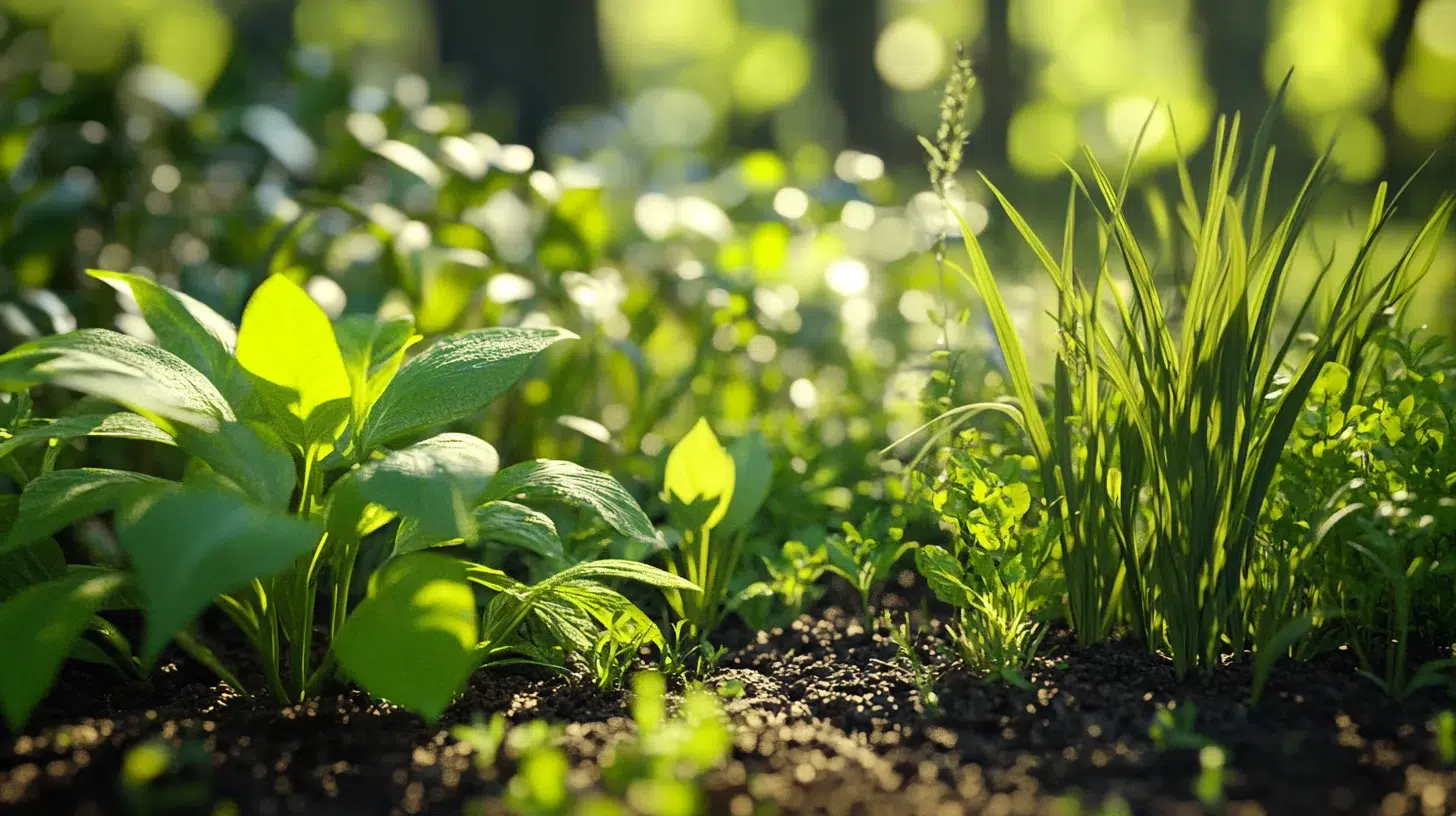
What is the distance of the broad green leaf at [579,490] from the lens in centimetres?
135

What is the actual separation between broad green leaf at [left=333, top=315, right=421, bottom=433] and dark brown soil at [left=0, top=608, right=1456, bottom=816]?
1.40 ft

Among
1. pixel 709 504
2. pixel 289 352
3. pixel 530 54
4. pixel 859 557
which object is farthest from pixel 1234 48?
pixel 289 352

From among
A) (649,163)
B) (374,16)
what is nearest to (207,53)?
(649,163)

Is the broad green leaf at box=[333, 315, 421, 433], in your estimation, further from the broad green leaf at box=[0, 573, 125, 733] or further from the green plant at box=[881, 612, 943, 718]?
the green plant at box=[881, 612, 943, 718]

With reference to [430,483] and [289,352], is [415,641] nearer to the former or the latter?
[430,483]

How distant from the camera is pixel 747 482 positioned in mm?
1827

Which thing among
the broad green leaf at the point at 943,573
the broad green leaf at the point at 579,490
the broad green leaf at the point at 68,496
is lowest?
the broad green leaf at the point at 943,573

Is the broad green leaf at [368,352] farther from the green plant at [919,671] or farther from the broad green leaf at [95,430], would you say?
the green plant at [919,671]

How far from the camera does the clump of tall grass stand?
133 cm

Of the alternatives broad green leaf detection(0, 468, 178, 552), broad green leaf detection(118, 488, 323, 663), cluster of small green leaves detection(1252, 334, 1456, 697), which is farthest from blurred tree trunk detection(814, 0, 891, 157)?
broad green leaf detection(118, 488, 323, 663)

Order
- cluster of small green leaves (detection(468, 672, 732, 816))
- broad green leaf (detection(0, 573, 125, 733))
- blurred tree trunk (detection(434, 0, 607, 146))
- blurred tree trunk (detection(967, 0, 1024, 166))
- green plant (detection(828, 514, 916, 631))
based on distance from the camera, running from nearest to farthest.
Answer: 1. cluster of small green leaves (detection(468, 672, 732, 816))
2. broad green leaf (detection(0, 573, 125, 733))
3. green plant (detection(828, 514, 916, 631))
4. blurred tree trunk (detection(434, 0, 607, 146))
5. blurred tree trunk (detection(967, 0, 1024, 166))

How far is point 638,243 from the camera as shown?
329 centimetres

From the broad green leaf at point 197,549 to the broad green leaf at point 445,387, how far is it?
33 centimetres

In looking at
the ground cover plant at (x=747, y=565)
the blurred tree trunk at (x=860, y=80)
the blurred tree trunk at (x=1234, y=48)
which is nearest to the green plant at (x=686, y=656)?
the ground cover plant at (x=747, y=565)
